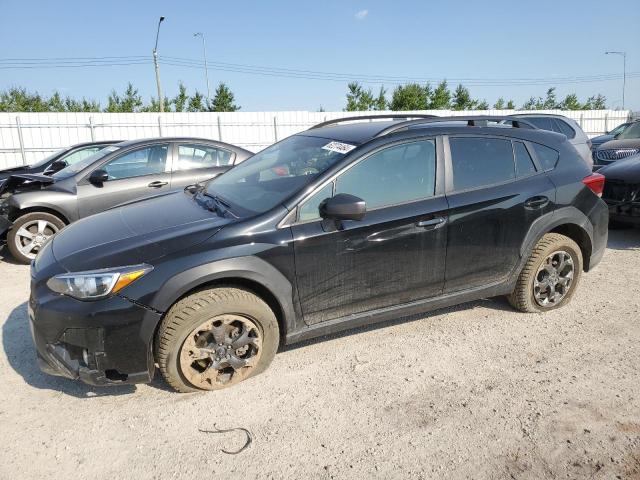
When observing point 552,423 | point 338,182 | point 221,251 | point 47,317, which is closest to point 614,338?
point 552,423

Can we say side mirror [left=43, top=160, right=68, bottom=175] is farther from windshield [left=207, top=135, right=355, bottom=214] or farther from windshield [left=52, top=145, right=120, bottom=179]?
windshield [left=207, top=135, right=355, bottom=214]

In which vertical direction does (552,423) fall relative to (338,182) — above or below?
below

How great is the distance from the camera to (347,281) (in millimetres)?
3133

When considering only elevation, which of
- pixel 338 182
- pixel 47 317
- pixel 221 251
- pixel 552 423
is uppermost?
pixel 338 182

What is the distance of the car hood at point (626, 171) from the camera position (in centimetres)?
600

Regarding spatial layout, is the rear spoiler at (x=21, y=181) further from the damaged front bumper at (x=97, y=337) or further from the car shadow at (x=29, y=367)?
the damaged front bumper at (x=97, y=337)

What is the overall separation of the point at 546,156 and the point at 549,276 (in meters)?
1.05

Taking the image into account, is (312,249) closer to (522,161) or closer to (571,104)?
(522,161)

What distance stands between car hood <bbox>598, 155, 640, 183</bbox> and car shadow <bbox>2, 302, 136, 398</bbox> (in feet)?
20.9

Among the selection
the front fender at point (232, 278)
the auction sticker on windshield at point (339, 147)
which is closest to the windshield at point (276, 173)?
the auction sticker on windshield at point (339, 147)

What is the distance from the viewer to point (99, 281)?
262 centimetres

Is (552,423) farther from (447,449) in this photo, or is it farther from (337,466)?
(337,466)

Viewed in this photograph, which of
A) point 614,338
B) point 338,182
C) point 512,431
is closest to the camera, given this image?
point 512,431

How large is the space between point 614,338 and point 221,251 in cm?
315
